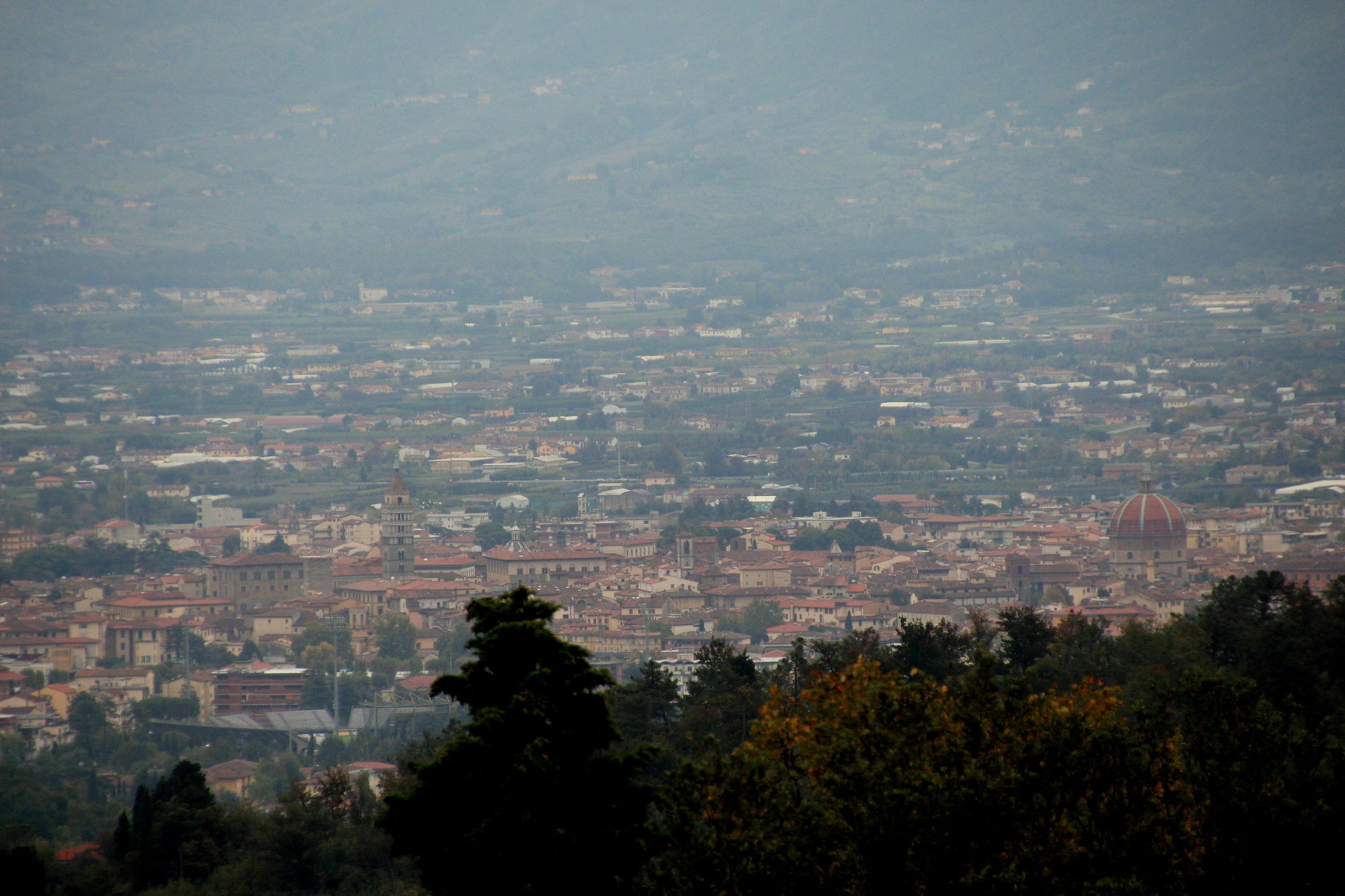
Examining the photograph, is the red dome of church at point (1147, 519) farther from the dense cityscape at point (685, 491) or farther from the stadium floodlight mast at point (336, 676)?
the stadium floodlight mast at point (336, 676)

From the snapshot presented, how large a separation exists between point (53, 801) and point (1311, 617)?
814 inches

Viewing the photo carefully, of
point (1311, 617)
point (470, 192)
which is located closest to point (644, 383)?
point (470, 192)

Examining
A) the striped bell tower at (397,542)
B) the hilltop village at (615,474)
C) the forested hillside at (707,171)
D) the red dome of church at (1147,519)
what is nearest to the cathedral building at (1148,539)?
the red dome of church at (1147,519)

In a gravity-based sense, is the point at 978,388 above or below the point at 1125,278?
below

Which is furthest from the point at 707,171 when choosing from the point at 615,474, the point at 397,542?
the point at 397,542

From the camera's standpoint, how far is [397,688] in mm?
46562

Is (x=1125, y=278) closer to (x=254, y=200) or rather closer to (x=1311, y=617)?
(x=254, y=200)

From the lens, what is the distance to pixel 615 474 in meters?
88.2

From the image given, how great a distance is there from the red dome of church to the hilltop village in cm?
11

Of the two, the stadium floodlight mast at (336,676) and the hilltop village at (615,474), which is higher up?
the hilltop village at (615,474)

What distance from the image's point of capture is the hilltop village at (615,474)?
52.8m

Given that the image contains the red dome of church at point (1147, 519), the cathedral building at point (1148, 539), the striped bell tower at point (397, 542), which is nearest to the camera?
the cathedral building at point (1148, 539)

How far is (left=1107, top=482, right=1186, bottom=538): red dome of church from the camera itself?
63406 mm

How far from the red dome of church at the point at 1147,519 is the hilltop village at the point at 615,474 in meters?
0.11
